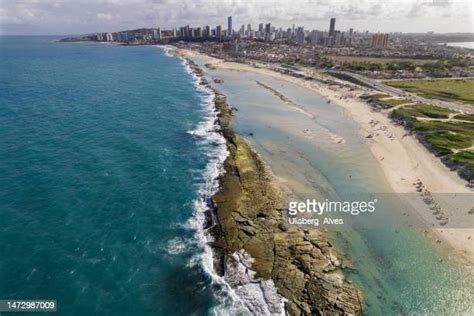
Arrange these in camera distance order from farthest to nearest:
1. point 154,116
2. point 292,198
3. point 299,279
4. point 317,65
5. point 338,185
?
point 317,65 < point 154,116 < point 338,185 < point 292,198 < point 299,279

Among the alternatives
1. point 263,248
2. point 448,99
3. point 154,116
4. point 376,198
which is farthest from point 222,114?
point 448,99

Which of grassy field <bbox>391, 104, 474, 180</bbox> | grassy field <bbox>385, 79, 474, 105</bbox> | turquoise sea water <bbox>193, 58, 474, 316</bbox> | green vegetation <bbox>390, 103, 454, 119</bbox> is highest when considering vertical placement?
grassy field <bbox>385, 79, 474, 105</bbox>

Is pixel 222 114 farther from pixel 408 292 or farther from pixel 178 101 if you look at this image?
pixel 408 292

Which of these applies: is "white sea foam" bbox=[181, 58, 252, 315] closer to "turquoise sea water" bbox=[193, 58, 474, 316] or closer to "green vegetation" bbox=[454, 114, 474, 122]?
"turquoise sea water" bbox=[193, 58, 474, 316]

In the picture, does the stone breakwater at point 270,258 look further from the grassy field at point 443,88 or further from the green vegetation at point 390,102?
the grassy field at point 443,88

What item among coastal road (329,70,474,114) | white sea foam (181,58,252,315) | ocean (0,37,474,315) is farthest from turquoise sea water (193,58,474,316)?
coastal road (329,70,474,114)

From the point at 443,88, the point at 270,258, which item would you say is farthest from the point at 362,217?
the point at 443,88
